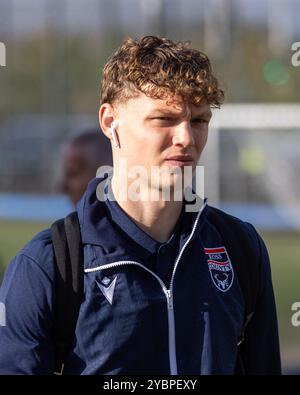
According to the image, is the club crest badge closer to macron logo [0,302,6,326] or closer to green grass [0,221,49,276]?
macron logo [0,302,6,326]

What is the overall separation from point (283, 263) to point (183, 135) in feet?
31.2

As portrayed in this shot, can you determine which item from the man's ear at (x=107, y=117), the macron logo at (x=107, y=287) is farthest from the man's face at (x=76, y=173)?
Result: the macron logo at (x=107, y=287)

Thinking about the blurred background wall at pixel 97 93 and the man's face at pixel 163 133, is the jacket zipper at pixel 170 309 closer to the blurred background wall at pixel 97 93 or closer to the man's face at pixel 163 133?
the man's face at pixel 163 133

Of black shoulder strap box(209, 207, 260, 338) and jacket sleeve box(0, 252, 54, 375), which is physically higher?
black shoulder strap box(209, 207, 260, 338)

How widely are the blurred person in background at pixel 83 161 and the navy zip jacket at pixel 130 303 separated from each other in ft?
5.22

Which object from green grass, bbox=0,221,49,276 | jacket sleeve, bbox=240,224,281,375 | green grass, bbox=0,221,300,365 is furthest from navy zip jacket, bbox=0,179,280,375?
green grass, bbox=0,221,49,276

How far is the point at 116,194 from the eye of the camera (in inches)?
96.9

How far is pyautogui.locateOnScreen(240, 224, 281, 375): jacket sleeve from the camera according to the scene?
101 inches

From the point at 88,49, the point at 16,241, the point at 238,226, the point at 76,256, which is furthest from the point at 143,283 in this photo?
Answer: the point at 88,49

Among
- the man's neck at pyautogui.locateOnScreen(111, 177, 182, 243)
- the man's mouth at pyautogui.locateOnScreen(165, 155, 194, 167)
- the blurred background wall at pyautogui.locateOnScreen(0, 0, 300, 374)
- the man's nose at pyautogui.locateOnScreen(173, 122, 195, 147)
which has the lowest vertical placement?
the man's neck at pyautogui.locateOnScreen(111, 177, 182, 243)

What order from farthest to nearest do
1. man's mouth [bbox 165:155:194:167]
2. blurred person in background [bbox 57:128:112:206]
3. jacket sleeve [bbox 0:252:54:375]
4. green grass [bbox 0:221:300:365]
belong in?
green grass [bbox 0:221:300:365], blurred person in background [bbox 57:128:112:206], man's mouth [bbox 165:155:194:167], jacket sleeve [bbox 0:252:54:375]

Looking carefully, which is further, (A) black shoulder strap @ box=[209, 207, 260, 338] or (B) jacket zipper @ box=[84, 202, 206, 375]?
(A) black shoulder strap @ box=[209, 207, 260, 338]

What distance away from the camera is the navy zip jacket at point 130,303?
7.50 ft
